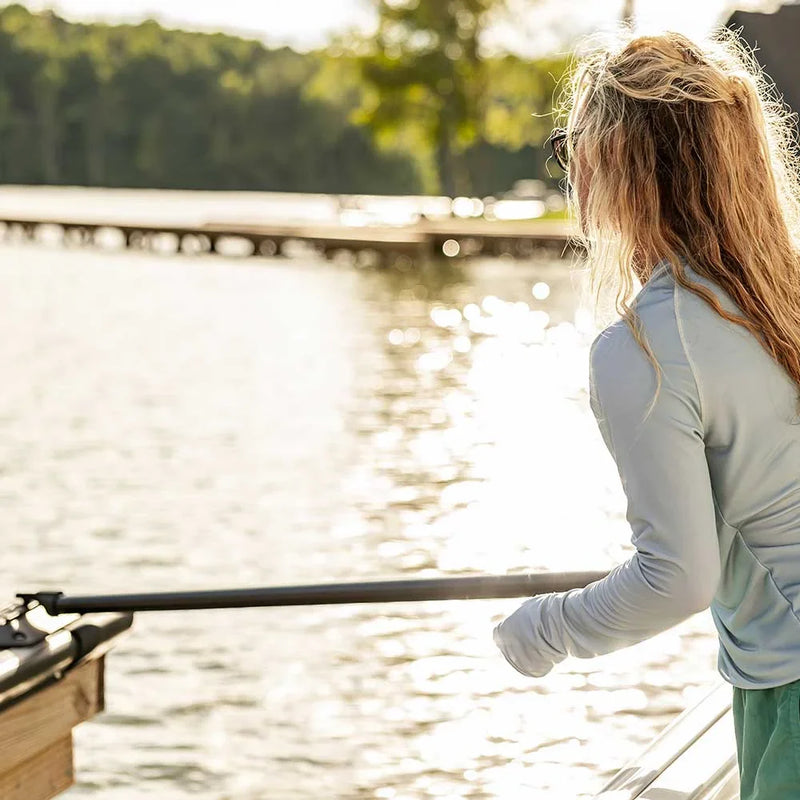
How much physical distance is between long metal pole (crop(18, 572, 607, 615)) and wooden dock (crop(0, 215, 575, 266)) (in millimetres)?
31028

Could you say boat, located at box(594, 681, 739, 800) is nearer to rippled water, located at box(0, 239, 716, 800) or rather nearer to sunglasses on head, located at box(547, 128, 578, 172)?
→ rippled water, located at box(0, 239, 716, 800)

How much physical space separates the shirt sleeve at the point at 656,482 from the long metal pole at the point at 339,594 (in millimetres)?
741

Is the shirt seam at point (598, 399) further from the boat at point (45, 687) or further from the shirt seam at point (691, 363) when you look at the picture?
the boat at point (45, 687)

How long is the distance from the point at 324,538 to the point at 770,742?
895 cm

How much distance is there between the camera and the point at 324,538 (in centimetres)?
1055

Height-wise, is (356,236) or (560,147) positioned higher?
(560,147)

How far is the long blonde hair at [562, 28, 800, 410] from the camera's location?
166 cm

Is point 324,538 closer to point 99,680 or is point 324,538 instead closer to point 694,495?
point 99,680

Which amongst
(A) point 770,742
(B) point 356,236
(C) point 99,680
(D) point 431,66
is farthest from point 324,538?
(D) point 431,66

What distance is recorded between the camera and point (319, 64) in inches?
3967

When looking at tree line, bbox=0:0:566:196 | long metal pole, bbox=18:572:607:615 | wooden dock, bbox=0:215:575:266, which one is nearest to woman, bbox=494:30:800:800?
long metal pole, bbox=18:572:607:615

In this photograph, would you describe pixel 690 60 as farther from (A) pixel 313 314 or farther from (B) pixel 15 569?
(A) pixel 313 314

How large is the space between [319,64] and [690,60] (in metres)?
102


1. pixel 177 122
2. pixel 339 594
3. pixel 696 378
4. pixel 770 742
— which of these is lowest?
pixel 177 122
